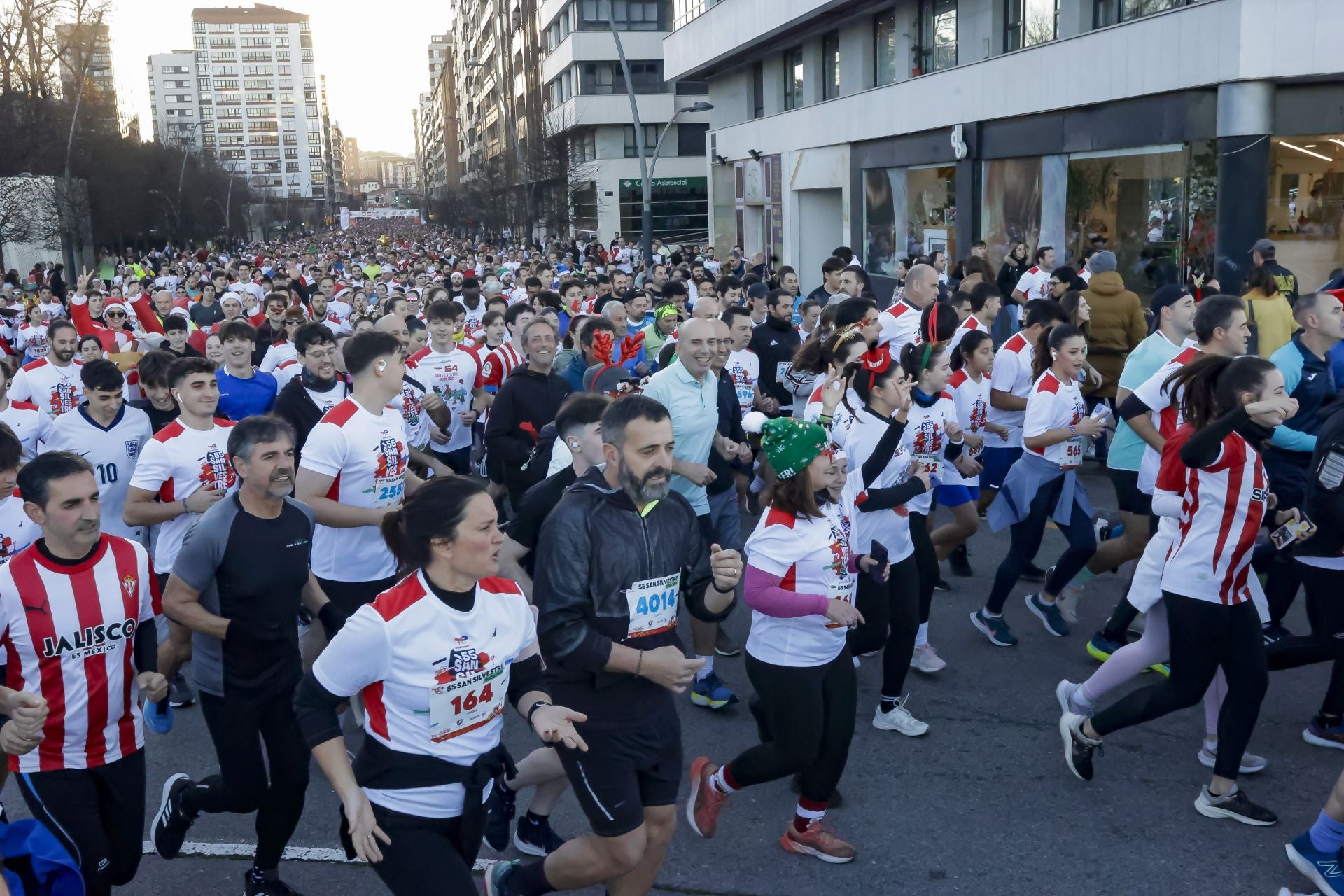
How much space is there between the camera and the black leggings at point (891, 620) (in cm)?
543

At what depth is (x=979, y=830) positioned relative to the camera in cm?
485

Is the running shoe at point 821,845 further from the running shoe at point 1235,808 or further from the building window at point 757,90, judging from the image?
the building window at point 757,90

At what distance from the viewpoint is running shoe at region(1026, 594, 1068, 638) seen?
23.1ft

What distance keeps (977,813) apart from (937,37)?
21.5 metres

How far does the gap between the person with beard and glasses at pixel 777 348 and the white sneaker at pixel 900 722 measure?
13.8 ft

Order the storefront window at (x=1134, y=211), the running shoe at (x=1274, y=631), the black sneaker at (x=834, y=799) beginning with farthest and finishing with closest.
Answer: the storefront window at (x=1134, y=211) → the running shoe at (x=1274, y=631) → the black sneaker at (x=834, y=799)

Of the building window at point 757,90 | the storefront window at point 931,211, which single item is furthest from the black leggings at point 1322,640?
the building window at point 757,90

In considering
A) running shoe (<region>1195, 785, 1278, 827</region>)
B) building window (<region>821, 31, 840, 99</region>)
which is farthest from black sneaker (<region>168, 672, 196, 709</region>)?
building window (<region>821, 31, 840, 99</region>)

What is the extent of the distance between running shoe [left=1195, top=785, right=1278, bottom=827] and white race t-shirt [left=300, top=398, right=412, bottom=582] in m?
3.68

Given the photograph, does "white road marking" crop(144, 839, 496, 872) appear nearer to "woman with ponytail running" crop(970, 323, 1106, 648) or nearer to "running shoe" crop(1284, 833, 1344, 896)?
"running shoe" crop(1284, 833, 1344, 896)

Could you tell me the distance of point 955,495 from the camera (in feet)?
23.5

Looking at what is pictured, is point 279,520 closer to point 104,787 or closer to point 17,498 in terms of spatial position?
point 104,787

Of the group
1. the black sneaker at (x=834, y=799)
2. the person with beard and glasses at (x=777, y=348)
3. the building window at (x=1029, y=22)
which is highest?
the building window at (x=1029, y=22)

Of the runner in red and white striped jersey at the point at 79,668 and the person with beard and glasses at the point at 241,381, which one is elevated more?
the person with beard and glasses at the point at 241,381
